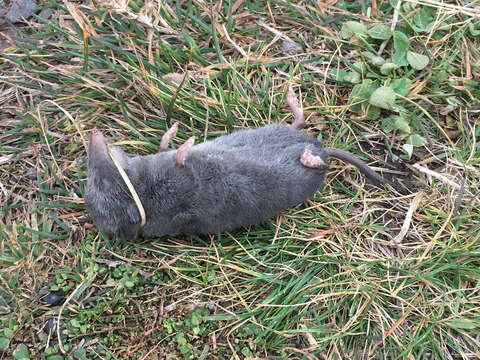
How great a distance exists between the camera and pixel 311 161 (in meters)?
2.73

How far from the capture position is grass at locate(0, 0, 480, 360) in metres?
2.71

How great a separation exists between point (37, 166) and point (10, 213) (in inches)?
14.6

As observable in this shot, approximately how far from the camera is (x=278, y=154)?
279 cm

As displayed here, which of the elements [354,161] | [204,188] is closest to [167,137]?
[204,188]

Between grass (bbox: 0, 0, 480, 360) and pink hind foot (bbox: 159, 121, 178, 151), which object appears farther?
pink hind foot (bbox: 159, 121, 178, 151)

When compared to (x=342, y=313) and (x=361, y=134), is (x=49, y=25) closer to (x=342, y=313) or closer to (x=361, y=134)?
(x=361, y=134)

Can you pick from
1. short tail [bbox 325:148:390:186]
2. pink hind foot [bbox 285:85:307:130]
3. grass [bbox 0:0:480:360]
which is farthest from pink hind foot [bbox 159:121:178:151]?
short tail [bbox 325:148:390:186]

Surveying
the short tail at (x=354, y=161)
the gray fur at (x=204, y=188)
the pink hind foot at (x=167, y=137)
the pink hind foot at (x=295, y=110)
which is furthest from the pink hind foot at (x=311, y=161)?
the pink hind foot at (x=167, y=137)

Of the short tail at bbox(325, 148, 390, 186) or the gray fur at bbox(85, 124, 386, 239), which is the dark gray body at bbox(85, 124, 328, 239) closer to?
the gray fur at bbox(85, 124, 386, 239)

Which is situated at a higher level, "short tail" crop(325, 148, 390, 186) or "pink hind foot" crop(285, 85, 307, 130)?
"pink hind foot" crop(285, 85, 307, 130)

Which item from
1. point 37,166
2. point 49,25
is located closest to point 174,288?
point 37,166

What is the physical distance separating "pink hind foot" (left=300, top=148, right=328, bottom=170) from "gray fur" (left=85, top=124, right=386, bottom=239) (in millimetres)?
31

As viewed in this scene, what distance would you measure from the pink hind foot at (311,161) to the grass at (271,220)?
390mm

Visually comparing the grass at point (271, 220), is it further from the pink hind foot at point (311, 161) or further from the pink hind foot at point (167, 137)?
the pink hind foot at point (311, 161)
